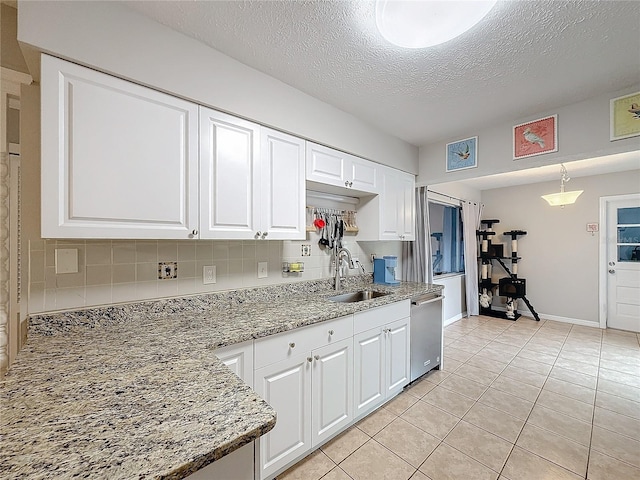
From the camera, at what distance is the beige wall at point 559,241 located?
4188 millimetres

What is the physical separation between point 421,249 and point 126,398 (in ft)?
9.60

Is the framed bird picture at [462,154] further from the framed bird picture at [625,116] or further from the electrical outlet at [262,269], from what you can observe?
the electrical outlet at [262,269]

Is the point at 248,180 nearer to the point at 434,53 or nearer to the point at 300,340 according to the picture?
the point at 300,340

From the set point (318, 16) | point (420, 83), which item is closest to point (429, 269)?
point (420, 83)

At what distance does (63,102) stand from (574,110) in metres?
3.04

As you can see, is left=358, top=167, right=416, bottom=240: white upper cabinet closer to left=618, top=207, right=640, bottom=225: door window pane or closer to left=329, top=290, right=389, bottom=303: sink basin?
left=329, top=290, right=389, bottom=303: sink basin

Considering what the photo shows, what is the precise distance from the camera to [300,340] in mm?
1542

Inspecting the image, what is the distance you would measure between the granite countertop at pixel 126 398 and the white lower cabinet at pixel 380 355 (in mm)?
648

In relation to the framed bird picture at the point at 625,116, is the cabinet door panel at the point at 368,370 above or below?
below

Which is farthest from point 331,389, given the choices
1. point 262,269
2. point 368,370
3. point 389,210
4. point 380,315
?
point 389,210

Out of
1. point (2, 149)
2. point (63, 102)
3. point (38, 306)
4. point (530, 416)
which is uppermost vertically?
point (63, 102)

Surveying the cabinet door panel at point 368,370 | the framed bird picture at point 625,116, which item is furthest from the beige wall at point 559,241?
the cabinet door panel at point 368,370

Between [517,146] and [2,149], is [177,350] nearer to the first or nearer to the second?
[2,149]

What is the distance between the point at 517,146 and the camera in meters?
2.24
